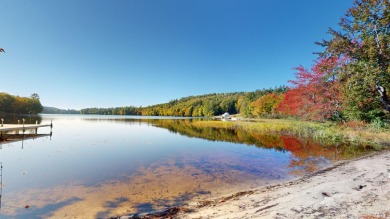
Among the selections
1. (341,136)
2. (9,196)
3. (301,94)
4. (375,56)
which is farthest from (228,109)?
(9,196)

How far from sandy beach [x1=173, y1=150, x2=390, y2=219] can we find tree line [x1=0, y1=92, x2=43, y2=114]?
119 meters

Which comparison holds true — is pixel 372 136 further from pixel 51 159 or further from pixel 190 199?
pixel 51 159

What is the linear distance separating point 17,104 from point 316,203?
12508cm

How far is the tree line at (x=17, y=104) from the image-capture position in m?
92.8

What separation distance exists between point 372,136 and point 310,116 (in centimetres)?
968

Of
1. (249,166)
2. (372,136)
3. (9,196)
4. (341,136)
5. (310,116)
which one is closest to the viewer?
(9,196)

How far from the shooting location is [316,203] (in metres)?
5.69

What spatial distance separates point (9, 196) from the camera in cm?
775

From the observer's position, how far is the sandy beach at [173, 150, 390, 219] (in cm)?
506

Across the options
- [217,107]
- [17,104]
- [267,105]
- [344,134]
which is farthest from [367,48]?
[17,104]

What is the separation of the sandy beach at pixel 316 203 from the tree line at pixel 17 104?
119 metres

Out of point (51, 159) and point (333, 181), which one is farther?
point (51, 159)

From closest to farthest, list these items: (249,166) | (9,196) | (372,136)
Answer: (9,196) → (249,166) → (372,136)

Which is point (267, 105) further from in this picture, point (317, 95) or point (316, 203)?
point (316, 203)
